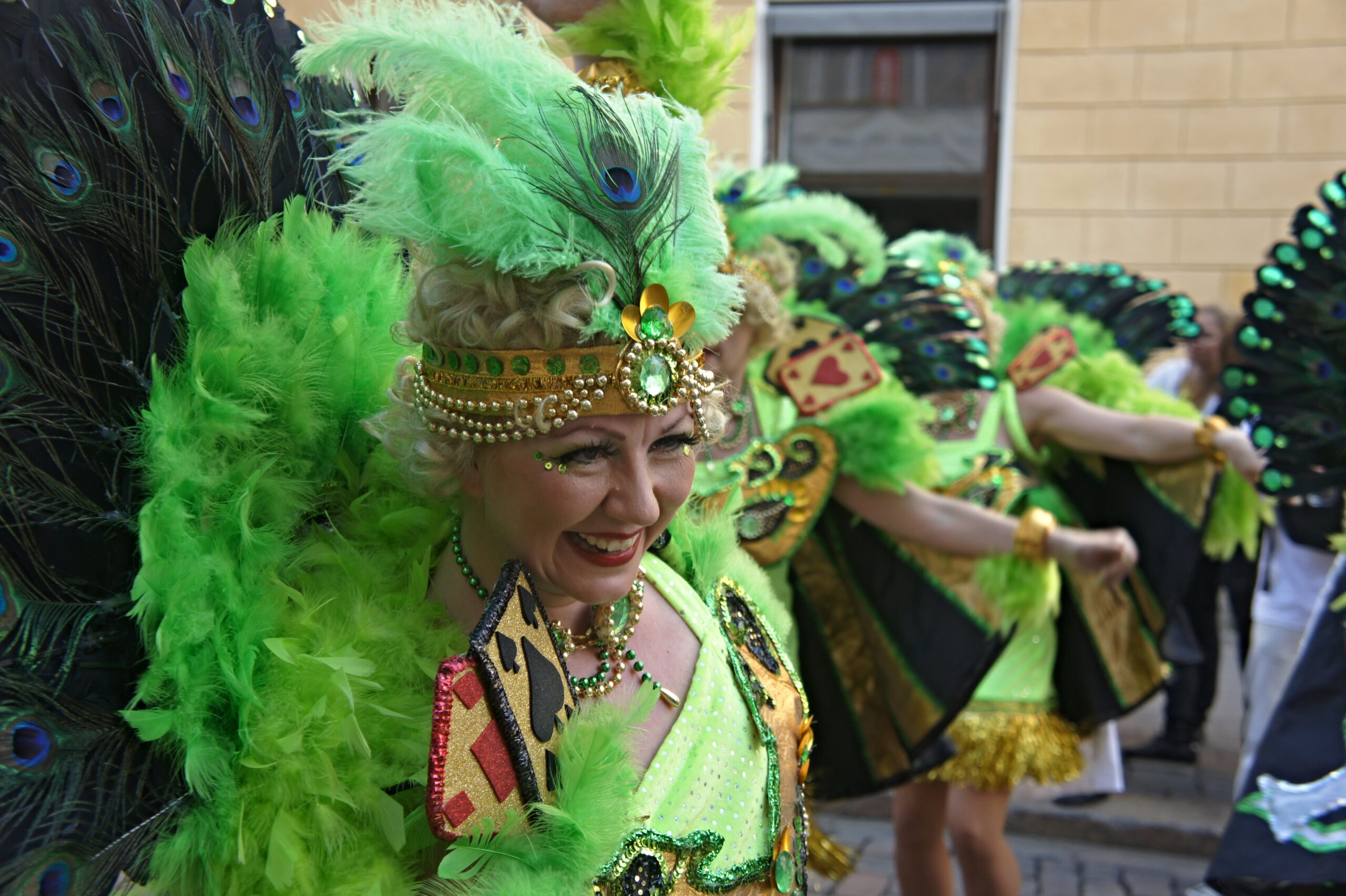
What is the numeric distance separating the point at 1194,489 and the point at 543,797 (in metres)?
3.63

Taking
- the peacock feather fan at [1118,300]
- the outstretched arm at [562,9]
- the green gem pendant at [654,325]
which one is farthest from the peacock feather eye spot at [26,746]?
the peacock feather fan at [1118,300]

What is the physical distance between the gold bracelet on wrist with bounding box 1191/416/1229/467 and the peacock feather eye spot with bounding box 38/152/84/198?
3885 mm

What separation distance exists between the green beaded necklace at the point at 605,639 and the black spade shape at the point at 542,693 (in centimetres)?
11

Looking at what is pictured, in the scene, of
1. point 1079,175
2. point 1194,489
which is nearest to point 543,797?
point 1194,489

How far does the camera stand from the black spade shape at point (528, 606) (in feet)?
5.19

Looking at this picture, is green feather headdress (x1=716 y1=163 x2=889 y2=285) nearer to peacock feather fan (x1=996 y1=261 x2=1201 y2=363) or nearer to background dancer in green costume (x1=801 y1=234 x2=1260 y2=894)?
background dancer in green costume (x1=801 y1=234 x2=1260 y2=894)

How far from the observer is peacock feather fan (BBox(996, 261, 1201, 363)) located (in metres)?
5.36

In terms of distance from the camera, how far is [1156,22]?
8727 mm

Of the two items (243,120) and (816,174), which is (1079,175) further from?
(243,120)

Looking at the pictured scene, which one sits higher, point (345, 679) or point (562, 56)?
point (562, 56)

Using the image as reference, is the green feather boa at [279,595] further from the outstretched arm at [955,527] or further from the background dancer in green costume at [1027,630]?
the background dancer in green costume at [1027,630]

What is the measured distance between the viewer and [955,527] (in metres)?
3.53

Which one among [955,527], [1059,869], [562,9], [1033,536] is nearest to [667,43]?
[562,9]

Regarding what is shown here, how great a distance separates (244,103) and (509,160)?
46cm
